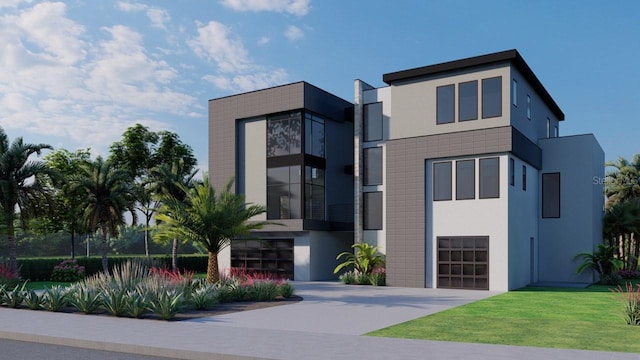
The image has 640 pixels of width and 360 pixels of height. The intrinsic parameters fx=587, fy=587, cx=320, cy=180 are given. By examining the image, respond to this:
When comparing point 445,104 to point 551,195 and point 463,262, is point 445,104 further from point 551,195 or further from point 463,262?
point 551,195

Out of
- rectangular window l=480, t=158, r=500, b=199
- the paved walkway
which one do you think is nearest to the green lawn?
the paved walkway

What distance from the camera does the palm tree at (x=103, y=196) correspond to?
3597 cm

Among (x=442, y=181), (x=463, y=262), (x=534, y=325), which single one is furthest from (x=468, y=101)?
(x=534, y=325)

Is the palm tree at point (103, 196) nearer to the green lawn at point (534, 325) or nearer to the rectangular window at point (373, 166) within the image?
the rectangular window at point (373, 166)

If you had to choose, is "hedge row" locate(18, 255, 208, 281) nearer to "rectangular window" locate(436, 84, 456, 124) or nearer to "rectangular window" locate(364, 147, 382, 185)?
"rectangular window" locate(364, 147, 382, 185)

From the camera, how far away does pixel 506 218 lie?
24.2m

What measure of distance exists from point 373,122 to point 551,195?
9754mm

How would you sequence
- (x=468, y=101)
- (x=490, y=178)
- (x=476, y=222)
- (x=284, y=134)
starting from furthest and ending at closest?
(x=284, y=134)
(x=468, y=101)
(x=476, y=222)
(x=490, y=178)

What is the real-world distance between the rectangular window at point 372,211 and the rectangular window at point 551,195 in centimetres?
826

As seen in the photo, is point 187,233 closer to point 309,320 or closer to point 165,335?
point 309,320

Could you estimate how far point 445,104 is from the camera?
2627 cm

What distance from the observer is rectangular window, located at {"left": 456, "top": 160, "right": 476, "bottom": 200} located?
82.6ft

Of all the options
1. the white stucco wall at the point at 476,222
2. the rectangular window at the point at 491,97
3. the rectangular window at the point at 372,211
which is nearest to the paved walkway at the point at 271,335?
the white stucco wall at the point at 476,222

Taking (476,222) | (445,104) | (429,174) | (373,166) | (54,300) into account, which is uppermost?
(445,104)
